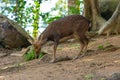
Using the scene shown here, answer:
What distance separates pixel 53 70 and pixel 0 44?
623cm

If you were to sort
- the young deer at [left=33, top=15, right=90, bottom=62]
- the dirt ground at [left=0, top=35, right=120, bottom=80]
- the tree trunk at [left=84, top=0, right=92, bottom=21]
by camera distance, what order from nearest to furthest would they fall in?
the dirt ground at [left=0, top=35, right=120, bottom=80] < the young deer at [left=33, top=15, right=90, bottom=62] < the tree trunk at [left=84, top=0, right=92, bottom=21]

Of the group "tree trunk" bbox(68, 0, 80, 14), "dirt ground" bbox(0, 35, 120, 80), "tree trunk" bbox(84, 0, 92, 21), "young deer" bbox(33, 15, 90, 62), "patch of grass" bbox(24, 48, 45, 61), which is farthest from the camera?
"tree trunk" bbox(68, 0, 80, 14)

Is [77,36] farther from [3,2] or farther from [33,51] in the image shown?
[3,2]

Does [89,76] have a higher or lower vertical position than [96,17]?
lower

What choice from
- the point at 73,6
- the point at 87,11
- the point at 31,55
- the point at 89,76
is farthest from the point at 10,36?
the point at 89,76

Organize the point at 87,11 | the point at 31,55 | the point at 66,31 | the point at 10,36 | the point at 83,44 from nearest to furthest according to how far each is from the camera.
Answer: the point at 66,31 → the point at 83,44 → the point at 31,55 → the point at 10,36 → the point at 87,11

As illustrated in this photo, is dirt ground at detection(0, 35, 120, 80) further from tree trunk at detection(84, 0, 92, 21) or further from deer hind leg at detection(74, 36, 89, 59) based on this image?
tree trunk at detection(84, 0, 92, 21)

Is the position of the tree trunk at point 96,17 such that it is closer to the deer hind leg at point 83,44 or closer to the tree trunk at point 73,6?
the tree trunk at point 73,6

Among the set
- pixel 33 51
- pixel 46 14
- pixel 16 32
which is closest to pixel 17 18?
pixel 46 14

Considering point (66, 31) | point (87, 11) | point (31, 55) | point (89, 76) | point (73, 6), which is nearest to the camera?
point (89, 76)

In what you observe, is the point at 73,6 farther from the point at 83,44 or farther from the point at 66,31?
the point at 66,31

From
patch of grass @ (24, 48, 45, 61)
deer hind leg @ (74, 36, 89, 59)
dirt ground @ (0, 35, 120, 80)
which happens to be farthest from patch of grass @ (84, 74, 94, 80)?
patch of grass @ (24, 48, 45, 61)

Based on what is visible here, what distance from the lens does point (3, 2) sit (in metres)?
18.0

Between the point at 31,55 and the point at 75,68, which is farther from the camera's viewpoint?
the point at 31,55
